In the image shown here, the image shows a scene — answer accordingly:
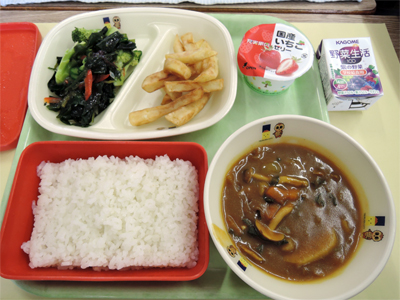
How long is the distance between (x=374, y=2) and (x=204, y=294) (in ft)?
9.32

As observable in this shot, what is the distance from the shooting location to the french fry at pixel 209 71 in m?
1.72

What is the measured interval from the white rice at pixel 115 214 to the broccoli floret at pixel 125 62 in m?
0.65

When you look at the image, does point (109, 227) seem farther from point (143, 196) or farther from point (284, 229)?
point (284, 229)

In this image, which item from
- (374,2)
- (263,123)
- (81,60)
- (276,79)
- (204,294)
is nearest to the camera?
(263,123)

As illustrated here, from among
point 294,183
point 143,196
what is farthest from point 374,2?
point 143,196

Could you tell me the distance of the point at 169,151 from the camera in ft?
5.47

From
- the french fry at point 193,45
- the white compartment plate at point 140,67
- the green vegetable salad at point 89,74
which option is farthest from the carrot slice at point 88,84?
the french fry at point 193,45

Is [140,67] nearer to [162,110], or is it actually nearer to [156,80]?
[156,80]

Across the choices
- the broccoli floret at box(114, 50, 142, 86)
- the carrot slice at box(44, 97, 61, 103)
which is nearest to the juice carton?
the broccoli floret at box(114, 50, 142, 86)

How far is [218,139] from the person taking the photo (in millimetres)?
1795

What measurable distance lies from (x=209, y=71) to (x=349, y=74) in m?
0.93

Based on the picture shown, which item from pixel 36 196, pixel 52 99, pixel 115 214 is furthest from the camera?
pixel 52 99

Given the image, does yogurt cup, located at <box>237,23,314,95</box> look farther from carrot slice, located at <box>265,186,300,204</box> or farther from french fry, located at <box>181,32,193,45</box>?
carrot slice, located at <box>265,186,300,204</box>

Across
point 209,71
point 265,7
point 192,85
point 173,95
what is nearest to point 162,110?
point 173,95
